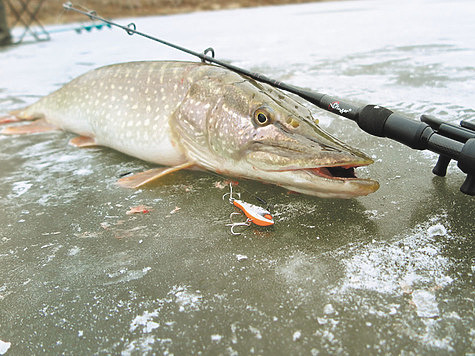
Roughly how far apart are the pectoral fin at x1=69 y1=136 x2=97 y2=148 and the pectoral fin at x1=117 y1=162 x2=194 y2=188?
0.99m

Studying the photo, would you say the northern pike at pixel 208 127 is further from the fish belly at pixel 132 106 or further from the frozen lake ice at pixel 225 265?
the frozen lake ice at pixel 225 265

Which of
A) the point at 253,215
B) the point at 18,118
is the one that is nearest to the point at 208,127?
the point at 253,215

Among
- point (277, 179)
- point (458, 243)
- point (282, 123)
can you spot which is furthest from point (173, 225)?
point (458, 243)

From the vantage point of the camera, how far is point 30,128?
3797mm


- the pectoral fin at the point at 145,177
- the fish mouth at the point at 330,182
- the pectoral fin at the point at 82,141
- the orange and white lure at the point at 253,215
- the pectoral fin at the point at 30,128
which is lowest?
the pectoral fin at the point at 30,128

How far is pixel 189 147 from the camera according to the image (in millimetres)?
2535

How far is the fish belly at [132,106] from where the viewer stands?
2682mm

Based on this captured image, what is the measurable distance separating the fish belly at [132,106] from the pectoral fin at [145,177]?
171mm

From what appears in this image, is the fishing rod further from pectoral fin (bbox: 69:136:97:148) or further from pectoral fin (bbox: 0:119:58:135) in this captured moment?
pectoral fin (bbox: 0:119:58:135)

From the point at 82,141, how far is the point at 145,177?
1.24 m

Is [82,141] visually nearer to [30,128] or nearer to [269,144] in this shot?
[30,128]

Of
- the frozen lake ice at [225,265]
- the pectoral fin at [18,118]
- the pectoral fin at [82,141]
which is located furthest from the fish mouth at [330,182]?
the pectoral fin at [18,118]

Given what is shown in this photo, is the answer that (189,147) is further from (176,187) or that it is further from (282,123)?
(282,123)

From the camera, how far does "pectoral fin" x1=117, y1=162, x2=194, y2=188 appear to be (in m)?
2.40
